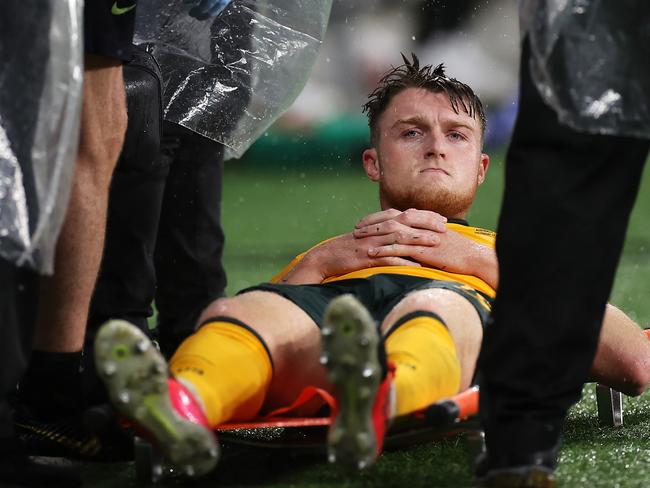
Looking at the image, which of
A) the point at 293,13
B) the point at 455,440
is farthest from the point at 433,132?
the point at 455,440

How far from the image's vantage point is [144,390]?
195 centimetres

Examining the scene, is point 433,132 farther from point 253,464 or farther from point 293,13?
point 253,464

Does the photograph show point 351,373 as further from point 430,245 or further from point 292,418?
point 430,245

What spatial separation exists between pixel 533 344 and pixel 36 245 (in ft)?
2.61

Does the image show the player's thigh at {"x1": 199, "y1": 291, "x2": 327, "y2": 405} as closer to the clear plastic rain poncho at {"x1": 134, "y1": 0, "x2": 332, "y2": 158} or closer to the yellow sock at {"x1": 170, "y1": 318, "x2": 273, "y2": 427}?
the yellow sock at {"x1": 170, "y1": 318, "x2": 273, "y2": 427}

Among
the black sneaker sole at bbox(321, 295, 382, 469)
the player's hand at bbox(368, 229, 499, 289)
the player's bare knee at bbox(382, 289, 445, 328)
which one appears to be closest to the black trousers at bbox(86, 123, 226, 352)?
the player's hand at bbox(368, 229, 499, 289)

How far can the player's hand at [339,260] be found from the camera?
2828mm

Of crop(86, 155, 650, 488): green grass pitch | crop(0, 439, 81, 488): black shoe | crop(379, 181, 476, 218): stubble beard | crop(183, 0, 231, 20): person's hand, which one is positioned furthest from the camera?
crop(183, 0, 231, 20): person's hand

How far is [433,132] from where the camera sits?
3.05m

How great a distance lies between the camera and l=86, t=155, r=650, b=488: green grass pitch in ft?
7.79

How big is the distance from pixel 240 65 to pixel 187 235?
→ 58 cm

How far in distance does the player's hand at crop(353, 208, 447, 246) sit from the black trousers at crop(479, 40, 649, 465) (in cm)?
81

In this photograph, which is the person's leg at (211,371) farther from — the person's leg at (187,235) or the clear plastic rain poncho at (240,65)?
the person's leg at (187,235)

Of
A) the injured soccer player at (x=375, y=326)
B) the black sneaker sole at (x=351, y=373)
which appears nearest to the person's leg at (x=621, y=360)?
the injured soccer player at (x=375, y=326)
